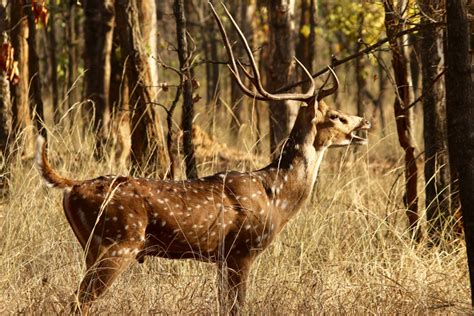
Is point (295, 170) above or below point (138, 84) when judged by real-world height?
below

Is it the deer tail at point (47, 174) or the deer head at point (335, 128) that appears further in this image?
the deer head at point (335, 128)

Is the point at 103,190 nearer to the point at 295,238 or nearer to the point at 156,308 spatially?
the point at 156,308

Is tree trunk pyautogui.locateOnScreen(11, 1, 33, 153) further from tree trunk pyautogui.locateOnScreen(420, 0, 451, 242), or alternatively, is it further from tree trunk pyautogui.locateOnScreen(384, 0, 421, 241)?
tree trunk pyautogui.locateOnScreen(420, 0, 451, 242)

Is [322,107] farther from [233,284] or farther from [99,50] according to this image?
[99,50]

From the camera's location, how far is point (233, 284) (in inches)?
240

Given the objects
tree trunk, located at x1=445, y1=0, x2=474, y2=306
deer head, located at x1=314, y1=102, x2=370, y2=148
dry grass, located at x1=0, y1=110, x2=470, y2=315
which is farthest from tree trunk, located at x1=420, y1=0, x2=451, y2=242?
tree trunk, located at x1=445, y1=0, x2=474, y2=306

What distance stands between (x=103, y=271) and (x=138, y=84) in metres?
3.53

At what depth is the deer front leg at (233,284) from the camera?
5.70 m

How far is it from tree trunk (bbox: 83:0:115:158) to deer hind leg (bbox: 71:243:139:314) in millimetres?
5778

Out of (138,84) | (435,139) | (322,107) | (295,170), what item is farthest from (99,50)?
(295,170)

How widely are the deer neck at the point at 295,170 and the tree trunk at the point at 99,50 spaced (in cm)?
498

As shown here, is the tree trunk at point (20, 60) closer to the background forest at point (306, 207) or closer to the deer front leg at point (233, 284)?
the background forest at point (306, 207)

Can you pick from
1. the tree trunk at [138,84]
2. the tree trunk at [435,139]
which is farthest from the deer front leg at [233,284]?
the tree trunk at [138,84]

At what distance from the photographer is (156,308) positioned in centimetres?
554
